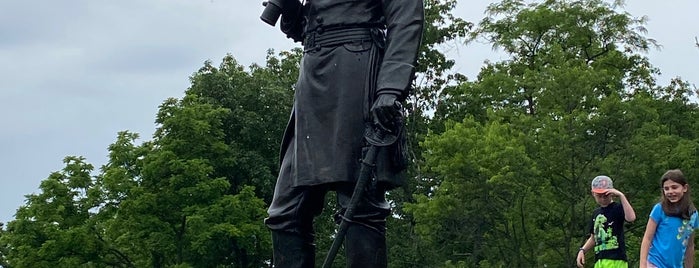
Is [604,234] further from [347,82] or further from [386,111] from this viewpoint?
[386,111]

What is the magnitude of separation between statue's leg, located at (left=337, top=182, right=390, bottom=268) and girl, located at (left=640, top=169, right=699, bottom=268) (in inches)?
117

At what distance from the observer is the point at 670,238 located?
28.5ft

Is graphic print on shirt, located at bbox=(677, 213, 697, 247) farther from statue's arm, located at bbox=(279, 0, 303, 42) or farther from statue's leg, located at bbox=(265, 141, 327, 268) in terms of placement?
statue's arm, located at bbox=(279, 0, 303, 42)

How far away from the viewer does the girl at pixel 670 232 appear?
28.3ft

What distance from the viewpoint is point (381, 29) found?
6.63 m

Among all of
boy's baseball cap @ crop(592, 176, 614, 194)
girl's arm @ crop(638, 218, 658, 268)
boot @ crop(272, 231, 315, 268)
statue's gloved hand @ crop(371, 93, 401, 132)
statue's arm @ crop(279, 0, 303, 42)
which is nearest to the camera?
statue's gloved hand @ crop(371, 93, 401, 132)

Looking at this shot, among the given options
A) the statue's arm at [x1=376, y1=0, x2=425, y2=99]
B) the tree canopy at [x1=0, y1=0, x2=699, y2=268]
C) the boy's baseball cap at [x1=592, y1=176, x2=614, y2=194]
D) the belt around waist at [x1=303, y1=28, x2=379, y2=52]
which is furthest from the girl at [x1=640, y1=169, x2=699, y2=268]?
the tree canopy at [x1=0, y1=0, x2=699, y2=268]

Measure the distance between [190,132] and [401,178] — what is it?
30882mm

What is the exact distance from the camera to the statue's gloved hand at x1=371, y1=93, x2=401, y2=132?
6145 millimetres

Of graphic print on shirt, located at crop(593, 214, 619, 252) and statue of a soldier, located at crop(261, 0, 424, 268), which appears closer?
statue of a soldier, located at crop(261, 0, 424, 268)

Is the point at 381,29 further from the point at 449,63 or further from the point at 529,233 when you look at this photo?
the point at 449,63

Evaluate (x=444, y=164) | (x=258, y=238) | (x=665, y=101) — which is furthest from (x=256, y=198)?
(x=665, y=101)

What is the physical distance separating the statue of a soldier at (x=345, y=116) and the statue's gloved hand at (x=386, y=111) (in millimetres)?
16

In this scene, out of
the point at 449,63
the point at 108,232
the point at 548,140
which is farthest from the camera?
the point at 449,63
